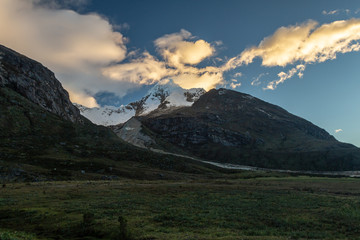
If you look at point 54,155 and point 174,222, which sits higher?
point 54,155

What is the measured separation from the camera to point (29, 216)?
32.3 m

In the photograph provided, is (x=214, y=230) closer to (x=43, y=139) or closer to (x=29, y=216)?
(x=29, y=216)

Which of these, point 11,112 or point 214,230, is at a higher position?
point 11,112

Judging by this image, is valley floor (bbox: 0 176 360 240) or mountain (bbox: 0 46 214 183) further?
mountain (bbox: 0 46 214 183)

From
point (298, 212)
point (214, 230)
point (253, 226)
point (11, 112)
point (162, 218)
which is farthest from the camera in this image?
point (11, 112)

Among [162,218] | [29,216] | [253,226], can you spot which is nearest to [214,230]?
[253,226]

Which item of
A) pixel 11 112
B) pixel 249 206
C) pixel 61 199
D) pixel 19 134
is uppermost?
pixel 11 112

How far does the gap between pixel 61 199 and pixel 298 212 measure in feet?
148

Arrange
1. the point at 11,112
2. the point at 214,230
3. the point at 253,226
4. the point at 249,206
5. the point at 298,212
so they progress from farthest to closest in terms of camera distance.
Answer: the point at 11,112 → the point at 249,206 → the point at 298,212 → the point at 253,226 → the point at 214,230

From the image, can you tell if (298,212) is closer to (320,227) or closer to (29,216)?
(320,227)

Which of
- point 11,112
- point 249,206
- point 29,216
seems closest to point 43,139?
point 11,112

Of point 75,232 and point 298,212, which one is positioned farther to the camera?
point 298,212

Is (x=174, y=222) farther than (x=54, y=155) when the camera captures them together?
No

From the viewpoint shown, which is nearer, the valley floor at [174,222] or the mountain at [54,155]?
the valley floor at [174,222]
